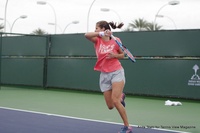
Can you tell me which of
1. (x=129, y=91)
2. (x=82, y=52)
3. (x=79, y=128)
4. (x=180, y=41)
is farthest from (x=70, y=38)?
(x=79, y=128)

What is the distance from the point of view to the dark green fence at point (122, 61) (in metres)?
11.1

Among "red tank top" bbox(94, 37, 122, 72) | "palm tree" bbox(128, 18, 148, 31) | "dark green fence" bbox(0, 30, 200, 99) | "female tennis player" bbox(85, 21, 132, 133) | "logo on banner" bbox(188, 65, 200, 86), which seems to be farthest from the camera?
"palm tree" bbox(128, 18, 148, 31)

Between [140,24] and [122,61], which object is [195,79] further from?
[140,24]

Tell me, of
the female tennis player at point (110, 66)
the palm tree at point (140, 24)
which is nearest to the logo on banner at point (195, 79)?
the female tennis player at point (110, 66)

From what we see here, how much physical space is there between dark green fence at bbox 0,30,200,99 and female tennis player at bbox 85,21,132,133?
563cm

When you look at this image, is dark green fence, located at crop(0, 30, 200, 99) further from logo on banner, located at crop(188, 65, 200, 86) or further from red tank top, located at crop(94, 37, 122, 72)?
red tank top, located at crop(94, 37, 122, 72)

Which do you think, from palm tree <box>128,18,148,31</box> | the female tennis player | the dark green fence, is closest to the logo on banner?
the dark green fence

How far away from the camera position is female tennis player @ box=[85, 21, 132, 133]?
18.5 feet

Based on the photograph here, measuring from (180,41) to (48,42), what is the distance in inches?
233

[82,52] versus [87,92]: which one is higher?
[82,52]

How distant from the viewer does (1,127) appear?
5.93 m

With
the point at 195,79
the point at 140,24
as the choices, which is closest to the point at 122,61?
the point at 195,79

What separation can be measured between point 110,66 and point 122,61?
22.2ft

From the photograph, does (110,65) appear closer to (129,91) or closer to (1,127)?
(1,127)
